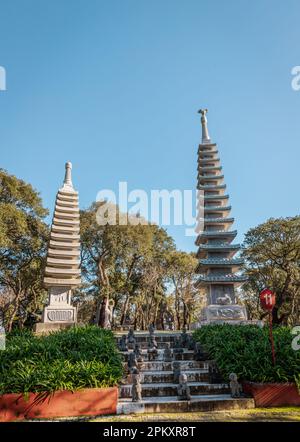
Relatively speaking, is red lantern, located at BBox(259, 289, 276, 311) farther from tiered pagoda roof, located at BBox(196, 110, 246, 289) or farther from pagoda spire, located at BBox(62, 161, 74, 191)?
pagoda spire, located at BBox(62, 161, 74, 191)

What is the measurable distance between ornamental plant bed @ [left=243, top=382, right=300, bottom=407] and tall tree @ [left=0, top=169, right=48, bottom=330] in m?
19.7

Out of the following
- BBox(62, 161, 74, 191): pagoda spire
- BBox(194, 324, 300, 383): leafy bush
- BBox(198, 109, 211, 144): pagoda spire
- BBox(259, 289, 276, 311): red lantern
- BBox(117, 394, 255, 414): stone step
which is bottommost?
BBox(117, 394, 255, 414): stone step

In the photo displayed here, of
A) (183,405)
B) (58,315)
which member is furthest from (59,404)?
(58,315)

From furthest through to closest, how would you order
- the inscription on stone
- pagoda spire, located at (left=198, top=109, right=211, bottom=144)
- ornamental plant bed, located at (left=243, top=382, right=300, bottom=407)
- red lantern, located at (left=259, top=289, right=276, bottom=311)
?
pagoda spire, located at (left=198, top=109, right=211, bottom=144) < the inscription on stone < red lantern, located at (left=259, top=289, right=276, bottom=311) < ornamental plant bed, located at (left=243, top=382, right=300, bottom=407)

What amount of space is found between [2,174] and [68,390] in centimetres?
2105

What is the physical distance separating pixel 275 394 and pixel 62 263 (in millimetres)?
13052

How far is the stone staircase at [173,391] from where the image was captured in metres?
6.44

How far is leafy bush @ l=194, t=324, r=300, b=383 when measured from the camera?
6945mm

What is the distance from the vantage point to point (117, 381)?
7.29m

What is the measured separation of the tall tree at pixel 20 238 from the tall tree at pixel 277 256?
55.9ft

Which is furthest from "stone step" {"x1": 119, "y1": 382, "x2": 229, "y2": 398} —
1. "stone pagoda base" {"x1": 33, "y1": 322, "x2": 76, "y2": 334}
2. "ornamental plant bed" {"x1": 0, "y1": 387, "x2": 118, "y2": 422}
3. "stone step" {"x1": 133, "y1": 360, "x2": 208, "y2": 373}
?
"stone pagoda base" {"x1": 33, "y1": 322, "x2": 76, "y2": 334}

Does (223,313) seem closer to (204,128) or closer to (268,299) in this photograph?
(268,299)
